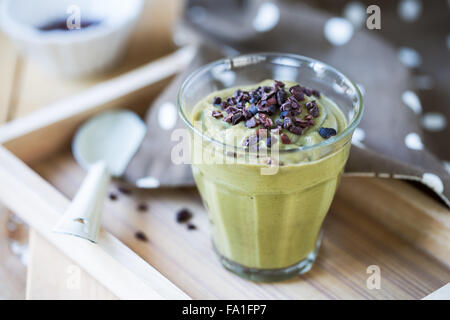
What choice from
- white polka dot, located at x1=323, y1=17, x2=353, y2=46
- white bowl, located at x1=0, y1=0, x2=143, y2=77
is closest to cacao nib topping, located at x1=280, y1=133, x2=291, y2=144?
white polka dot, located at x1=323, y1=17, x2=353, y2=46

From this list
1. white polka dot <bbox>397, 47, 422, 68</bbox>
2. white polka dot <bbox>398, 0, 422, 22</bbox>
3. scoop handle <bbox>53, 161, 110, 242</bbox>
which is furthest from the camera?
white polka dot <bbox>398, 0, 422, 22</bbox>

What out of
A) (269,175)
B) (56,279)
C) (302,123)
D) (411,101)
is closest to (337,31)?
(411,101)

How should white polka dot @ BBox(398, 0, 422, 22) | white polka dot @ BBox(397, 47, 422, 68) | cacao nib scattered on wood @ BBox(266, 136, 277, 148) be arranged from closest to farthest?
1. cacao nib scattered on wood @ BBox(266, 136, 277, 148)
2. white polka dot @ BBox(397, 47, 422, 68)
3. white polka dot @ BBox(398, 0, 422, 22)

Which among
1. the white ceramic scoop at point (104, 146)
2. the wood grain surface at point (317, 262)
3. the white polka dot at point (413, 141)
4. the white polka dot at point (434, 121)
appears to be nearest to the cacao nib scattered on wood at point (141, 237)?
the wood grain surface at point (317, 262)

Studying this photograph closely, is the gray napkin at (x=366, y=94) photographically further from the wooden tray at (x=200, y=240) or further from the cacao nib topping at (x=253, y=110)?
the cacao nib topping at (x=253, y=110)

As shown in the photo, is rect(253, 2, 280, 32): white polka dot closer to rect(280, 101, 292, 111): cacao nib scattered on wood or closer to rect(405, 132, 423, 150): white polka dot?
rect(405, 132, 423, 150): white polka dot
